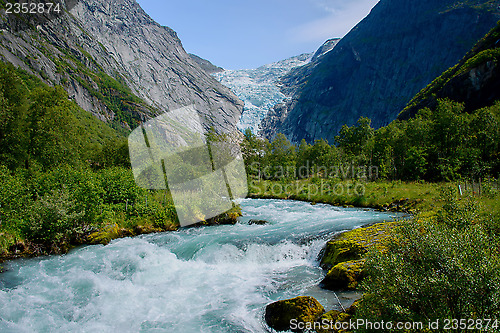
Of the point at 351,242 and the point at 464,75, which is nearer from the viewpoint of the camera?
the point at 351,242

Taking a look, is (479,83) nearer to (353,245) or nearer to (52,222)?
(353,245)

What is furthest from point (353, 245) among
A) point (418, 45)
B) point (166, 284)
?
point (418, 45)

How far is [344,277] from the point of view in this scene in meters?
9.42

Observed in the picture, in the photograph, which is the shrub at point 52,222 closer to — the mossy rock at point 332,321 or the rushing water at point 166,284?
the rushing water at point 166,284

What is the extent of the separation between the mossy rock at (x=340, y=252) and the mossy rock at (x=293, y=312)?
4.03 metres

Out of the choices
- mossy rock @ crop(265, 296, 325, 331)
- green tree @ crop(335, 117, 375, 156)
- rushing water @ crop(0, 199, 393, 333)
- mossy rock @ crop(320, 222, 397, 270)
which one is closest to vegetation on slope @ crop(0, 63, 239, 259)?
rushing water @ crop(0, 199, 393, 333)

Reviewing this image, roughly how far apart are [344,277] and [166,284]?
713cm

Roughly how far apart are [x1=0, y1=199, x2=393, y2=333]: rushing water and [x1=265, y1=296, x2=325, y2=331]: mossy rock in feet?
1.64

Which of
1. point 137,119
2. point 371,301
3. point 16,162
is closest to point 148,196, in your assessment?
point 16,162

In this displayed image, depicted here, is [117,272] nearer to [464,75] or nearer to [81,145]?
[81,145]

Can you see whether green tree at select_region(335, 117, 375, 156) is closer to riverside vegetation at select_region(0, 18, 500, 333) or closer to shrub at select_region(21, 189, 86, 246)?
riverside vegetation at select_region(0, 18, 500, 333)

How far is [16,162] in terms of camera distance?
21266 mm

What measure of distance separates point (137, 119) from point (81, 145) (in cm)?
15996

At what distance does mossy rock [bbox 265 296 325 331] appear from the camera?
23.9ft
